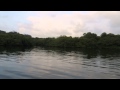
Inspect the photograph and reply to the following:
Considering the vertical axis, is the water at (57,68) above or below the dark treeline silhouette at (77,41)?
below

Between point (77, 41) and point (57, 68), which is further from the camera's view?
point (77, 41)

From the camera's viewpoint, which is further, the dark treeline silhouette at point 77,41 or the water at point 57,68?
the dark treeline silhouette at point 77,41

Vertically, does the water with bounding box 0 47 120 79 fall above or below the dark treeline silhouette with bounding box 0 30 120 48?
below

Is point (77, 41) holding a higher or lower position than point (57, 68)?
higher

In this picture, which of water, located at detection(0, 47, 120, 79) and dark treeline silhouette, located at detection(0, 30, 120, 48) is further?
dark treeline silhouette, located at detection(0, 30, 120, 48)
